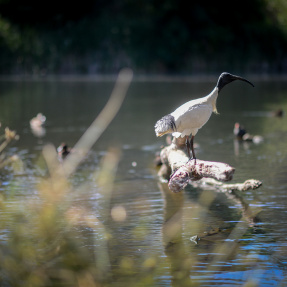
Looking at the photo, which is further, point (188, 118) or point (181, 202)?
point (181, 202)

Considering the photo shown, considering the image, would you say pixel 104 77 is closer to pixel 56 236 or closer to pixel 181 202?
pixel 181 202

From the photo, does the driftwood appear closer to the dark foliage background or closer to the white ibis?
the white ibis

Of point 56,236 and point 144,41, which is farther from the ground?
point 144,41

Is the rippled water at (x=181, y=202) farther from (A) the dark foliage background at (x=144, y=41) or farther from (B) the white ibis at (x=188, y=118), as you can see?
(A) the dark foliage background at (x=144, y=41)

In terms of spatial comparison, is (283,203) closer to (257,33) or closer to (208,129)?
(208,129)

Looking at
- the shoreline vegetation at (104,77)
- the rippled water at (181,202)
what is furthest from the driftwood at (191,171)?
the shoreline vegetation at (104,77)

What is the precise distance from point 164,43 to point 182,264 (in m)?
67.5

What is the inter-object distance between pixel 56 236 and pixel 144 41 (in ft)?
224

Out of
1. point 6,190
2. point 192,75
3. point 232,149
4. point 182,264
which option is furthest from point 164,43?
point 182,264

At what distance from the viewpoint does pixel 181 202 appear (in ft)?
43.9

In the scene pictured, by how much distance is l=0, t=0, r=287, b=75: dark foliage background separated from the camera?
75000mm

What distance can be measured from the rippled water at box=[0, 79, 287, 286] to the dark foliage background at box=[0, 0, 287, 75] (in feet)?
144

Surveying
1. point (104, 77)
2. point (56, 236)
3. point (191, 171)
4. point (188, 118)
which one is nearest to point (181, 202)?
point (188, 118)

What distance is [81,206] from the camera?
1301cm
